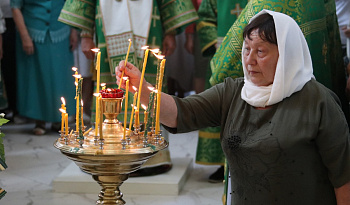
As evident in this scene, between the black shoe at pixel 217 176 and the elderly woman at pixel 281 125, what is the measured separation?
2.05 m

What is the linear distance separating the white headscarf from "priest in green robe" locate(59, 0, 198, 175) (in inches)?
77.9

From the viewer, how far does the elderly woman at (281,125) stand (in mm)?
2271

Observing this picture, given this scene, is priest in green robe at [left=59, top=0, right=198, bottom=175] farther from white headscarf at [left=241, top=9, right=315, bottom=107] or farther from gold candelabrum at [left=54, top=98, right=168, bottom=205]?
gold candelabrum at [left=54, top=98, right=168, bottom=205]

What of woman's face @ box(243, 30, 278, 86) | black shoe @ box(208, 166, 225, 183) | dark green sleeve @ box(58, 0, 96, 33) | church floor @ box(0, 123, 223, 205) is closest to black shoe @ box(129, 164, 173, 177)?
church floor @ box(0, 123, 223, 205)

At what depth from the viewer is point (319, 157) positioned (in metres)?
2.33

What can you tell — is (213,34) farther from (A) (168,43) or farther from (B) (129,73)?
(B) (129,73)

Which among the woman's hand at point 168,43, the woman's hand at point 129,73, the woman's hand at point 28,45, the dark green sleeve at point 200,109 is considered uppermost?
the woman's hand at point 129,73

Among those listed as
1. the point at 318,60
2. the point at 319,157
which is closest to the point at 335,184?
the point at 319,157

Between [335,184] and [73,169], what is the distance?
250 centimetres

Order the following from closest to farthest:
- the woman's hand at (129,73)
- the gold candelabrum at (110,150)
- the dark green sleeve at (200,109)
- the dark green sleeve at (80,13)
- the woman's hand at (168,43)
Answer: the gold candelabrum at (110,150), the woman's hand at (129,73), the dark green sleeve at (200,109), the dark green sleeve at (80,13), the woman's hand at (168,43)

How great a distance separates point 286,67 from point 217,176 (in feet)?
7.70

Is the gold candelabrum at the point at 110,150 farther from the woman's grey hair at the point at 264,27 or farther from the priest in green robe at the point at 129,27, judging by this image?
the priest in green robe at the point at 129,27

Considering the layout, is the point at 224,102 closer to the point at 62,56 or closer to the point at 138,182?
the point at 138,182

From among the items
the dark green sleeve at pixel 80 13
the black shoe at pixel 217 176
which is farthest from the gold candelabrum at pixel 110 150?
the black shoe at pixel 217 176
